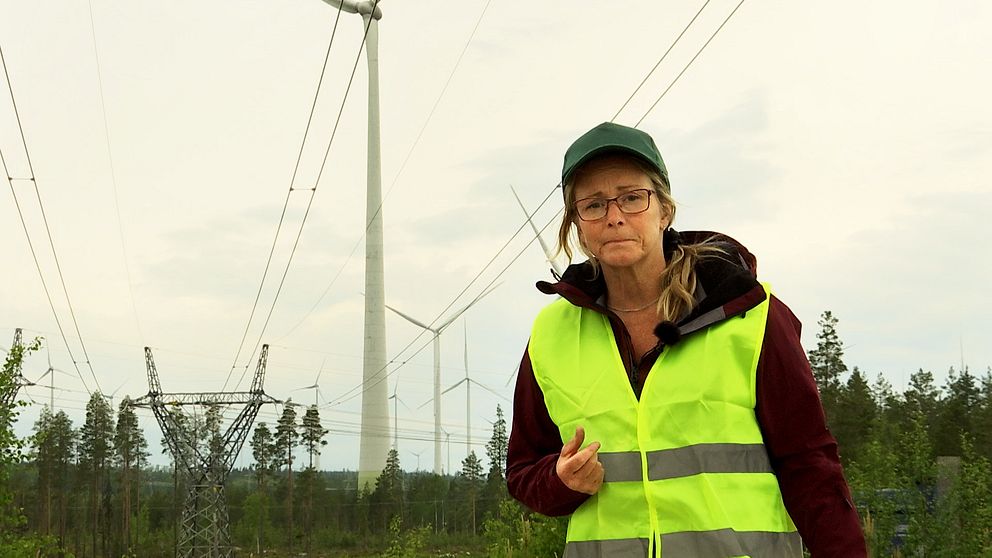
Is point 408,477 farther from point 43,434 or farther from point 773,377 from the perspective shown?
point 773,377

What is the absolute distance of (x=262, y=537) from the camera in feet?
281

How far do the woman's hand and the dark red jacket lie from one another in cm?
6

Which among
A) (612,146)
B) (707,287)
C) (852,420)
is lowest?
(707,287)

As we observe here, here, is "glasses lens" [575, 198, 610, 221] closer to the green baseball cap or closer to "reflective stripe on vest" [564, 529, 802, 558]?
the green baseball cap

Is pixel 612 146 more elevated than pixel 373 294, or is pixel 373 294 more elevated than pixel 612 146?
pixel 373 294

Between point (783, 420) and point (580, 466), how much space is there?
559 millimetres

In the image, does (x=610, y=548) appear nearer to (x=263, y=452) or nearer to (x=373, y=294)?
(x=373, y=294)

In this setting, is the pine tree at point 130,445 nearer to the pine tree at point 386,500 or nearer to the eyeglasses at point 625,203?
the pine tree at point 386,500

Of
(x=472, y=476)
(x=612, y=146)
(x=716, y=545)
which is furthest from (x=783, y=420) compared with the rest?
(x=472, y=476)

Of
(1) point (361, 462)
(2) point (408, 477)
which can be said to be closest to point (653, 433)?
(1) point (361, 462)

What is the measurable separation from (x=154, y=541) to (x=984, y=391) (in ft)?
228

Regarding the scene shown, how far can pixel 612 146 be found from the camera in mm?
2977

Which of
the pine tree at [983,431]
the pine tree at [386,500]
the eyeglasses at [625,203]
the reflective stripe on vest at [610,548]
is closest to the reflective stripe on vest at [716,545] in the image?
the reflective stripe on vest at [610,548]

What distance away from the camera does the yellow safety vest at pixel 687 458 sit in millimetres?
2787
